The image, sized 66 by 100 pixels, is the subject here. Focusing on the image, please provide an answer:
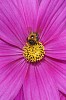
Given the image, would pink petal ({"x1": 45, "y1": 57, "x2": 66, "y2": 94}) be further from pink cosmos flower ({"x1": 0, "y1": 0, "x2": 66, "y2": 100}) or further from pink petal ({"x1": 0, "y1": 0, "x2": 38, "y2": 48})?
pink petal ({"x1": 0, "y1": 0, "x2": 38, "y2": 48})

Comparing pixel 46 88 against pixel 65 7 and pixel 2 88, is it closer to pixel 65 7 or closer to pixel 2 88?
pixel 2 88

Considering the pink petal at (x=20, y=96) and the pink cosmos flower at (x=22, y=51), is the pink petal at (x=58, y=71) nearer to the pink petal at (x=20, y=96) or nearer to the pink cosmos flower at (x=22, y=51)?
the pink cosmos flower at (x=22, y=51)

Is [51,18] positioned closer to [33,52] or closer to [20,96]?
[33,52]

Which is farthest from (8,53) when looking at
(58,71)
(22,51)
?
(58,71)

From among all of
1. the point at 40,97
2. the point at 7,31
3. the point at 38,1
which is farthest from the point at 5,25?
the point at 40,97

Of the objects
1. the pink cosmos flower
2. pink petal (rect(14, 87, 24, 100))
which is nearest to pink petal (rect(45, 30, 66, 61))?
the pink cosmos flower
